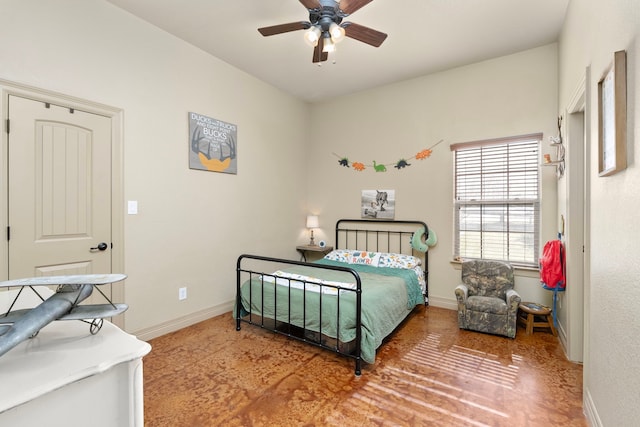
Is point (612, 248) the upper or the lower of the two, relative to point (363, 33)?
lower

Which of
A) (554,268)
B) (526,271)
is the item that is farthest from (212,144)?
(526,271)

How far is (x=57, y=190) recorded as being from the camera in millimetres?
2357

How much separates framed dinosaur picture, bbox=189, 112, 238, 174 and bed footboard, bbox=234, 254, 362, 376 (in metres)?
1.29

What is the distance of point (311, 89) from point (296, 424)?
3.87 metres

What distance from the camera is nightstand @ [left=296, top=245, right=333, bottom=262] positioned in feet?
14.6

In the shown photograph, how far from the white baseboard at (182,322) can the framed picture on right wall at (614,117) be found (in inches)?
136

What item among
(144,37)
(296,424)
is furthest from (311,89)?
(296,424)

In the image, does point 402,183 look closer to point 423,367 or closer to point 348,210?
point 348,210

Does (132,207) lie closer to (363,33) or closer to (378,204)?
(363,33)

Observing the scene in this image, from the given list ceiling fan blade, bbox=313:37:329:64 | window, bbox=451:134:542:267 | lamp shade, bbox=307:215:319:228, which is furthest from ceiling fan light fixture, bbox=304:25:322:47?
lamp shade, bbox=307:215:319:228

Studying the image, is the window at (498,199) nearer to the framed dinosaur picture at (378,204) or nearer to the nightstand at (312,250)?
the framed dinosaur picture at (378,204)

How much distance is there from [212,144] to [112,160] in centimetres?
101

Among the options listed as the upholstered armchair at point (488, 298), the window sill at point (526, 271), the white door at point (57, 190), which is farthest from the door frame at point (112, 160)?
the window sill at point (526, 271)

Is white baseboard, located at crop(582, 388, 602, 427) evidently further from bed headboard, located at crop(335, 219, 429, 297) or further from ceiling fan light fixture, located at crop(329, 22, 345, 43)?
ceiling fan light fixture, located at crop(329, 22, 345, 43)
